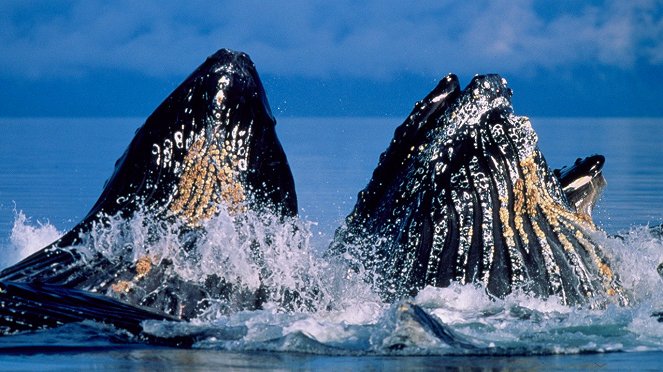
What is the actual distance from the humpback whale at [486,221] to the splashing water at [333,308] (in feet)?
0.42

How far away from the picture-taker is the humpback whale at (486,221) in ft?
32.3

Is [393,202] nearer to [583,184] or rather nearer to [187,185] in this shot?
[187,185]

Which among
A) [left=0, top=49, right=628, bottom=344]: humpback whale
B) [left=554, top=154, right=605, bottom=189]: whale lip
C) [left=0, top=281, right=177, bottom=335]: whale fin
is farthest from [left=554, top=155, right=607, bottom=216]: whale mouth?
[left=0, top=281, right=177, bottom=335]: whale fin

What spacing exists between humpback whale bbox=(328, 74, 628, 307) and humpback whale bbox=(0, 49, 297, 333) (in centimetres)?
95

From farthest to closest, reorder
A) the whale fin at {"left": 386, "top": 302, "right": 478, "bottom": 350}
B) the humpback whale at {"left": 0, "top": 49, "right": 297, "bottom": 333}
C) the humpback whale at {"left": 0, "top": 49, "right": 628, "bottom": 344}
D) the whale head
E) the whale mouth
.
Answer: the whale mouth, the whale head, the humpback whale at {"left": 0, "top": 49, "right": 628, "bottom": 344}, the humpback whale at {"left": 0, "top": 49, "right": 297, "bottom": 333}, the whale fin at {"left": 386, "top": 302, "right": 478, "bottom": 350}

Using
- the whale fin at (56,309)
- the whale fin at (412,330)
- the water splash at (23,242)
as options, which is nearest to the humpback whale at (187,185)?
the whale fin at (56,309)

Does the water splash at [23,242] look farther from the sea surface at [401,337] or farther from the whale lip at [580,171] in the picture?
the whale lip at [580,171]

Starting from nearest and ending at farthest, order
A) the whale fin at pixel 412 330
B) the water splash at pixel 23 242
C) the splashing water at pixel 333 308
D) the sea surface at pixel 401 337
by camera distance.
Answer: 1. the sea surface at pixel 401 337
2. the whale fin at pixel 412 330
3. the splashing water at pixel 333 308
4. the water splash at pixel 23 242

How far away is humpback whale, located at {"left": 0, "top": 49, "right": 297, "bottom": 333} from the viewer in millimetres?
9578

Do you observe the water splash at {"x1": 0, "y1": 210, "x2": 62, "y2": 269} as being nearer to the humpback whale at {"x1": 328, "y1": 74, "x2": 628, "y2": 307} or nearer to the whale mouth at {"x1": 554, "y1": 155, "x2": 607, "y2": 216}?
the humpback whale at {"x1": 328, "y1": 74, "x2": 628, "y2": 307}

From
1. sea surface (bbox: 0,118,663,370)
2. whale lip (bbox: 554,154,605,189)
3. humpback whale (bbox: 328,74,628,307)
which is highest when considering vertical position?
whale lip (bbox: 554,154,605,189)

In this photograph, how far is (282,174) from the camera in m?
10.3

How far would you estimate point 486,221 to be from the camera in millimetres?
9922

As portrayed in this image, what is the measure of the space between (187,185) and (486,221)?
205cm
